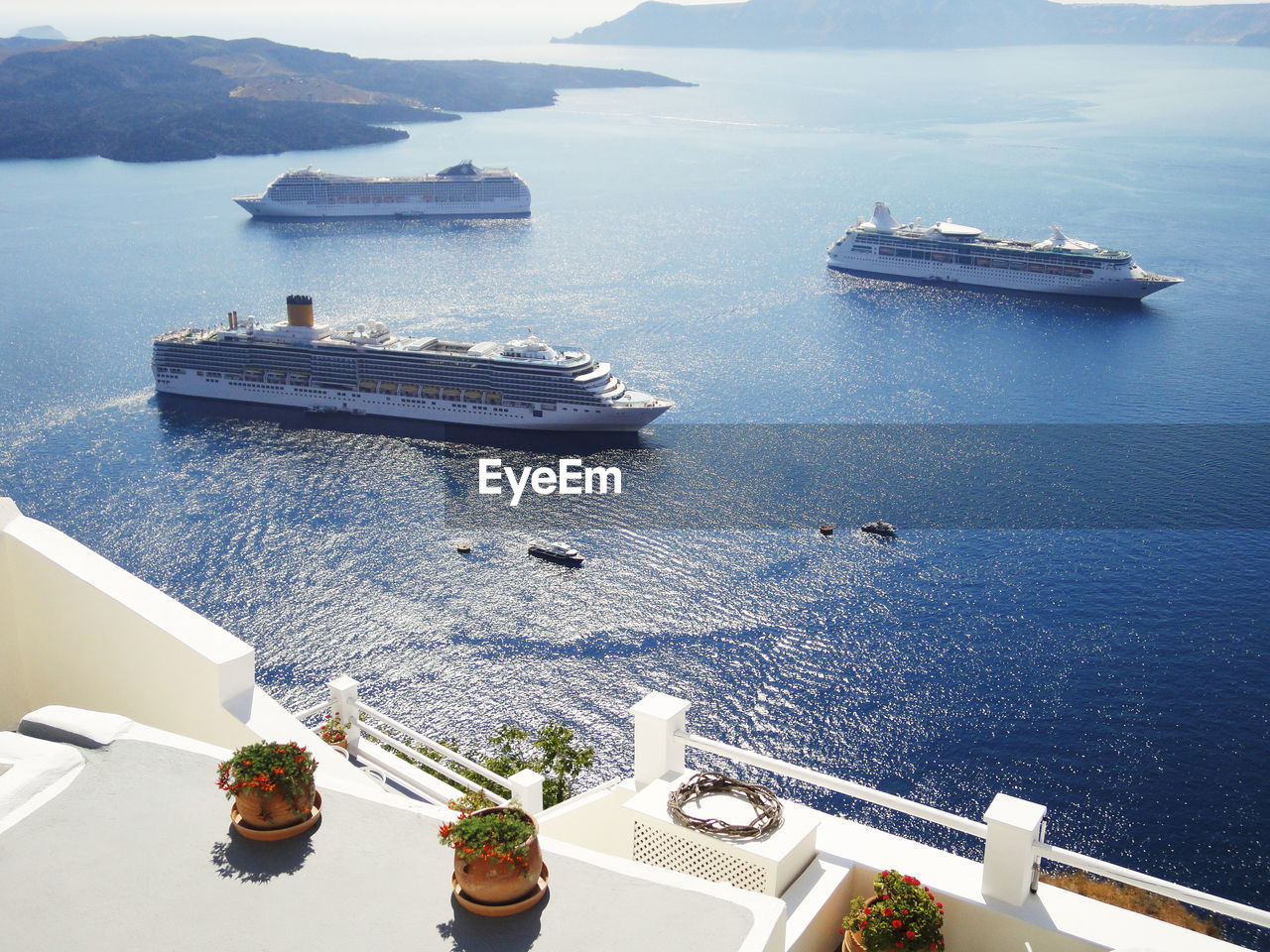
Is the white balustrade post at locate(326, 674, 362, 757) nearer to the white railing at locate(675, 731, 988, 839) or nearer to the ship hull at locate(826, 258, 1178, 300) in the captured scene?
the white railing at locate(675, 731, 988, 839)

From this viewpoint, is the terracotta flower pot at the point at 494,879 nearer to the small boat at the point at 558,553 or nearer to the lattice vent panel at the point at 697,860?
the lattice vent panel at the point at 697,860

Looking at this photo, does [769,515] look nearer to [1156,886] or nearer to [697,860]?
[697,860]

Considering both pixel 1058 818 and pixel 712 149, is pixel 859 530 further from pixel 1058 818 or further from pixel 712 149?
pixel 712 149

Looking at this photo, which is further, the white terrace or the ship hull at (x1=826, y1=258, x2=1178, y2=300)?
the ship hull at (x1=826, y1=258, x2=1178, y2=300)

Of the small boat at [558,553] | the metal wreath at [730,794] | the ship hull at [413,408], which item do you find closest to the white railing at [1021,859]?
the metal wreath at [730,794]

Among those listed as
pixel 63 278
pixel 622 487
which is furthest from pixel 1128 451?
pixel 63 278

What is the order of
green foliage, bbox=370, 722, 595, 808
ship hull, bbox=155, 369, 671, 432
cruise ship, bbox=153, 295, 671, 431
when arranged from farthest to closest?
cruise ship, bbox=153, 295, 671, 431 < ship hull, bbox=155, 369, 671, 432 < green foliage, bbox=370, 722, 595, 808

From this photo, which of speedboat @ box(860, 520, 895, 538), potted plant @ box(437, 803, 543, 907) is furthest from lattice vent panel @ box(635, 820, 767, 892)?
speedboat @ box(860, 520, 895, 538)


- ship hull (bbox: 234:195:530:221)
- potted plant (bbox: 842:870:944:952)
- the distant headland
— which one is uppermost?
the distant headland
